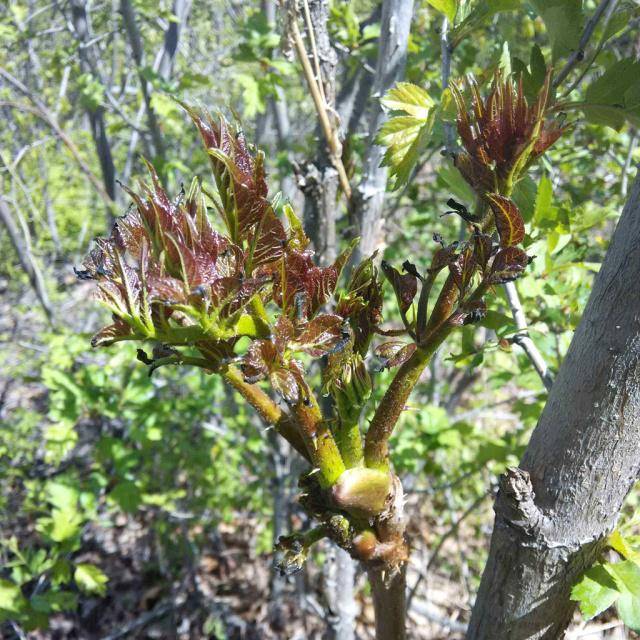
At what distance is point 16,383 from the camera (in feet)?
14.9

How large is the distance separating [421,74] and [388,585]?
1.88 metres

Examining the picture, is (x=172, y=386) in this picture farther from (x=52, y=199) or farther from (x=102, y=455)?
(x=52, y=199)

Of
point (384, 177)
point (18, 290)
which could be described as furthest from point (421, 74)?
point (18, 290)

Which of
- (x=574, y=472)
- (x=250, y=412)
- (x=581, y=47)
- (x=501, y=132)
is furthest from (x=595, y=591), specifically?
(x=250, y=412)

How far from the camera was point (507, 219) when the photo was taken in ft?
2.05

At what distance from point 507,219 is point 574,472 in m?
0.36

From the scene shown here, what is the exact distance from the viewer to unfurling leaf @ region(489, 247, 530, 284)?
62 cm

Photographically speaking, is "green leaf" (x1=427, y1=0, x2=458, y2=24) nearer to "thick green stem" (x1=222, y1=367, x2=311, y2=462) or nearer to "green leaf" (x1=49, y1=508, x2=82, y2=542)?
"thick green stem" (x1=222, y1=367, x2=311, y2=462)

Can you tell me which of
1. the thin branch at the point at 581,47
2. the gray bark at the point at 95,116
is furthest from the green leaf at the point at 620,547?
→ the gray bark at the point at 95,116

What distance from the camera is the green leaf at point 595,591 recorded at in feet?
2.46

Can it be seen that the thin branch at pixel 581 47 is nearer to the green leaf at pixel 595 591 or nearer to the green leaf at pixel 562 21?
the green leaf at pixel 562 21

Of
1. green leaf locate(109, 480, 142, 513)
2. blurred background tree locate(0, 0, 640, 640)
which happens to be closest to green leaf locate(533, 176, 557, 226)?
blurred background tree locate(0, 0, 640, 640)

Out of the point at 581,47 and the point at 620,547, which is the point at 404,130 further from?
the point at 620,547

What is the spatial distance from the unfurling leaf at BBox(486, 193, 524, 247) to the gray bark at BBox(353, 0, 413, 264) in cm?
66
